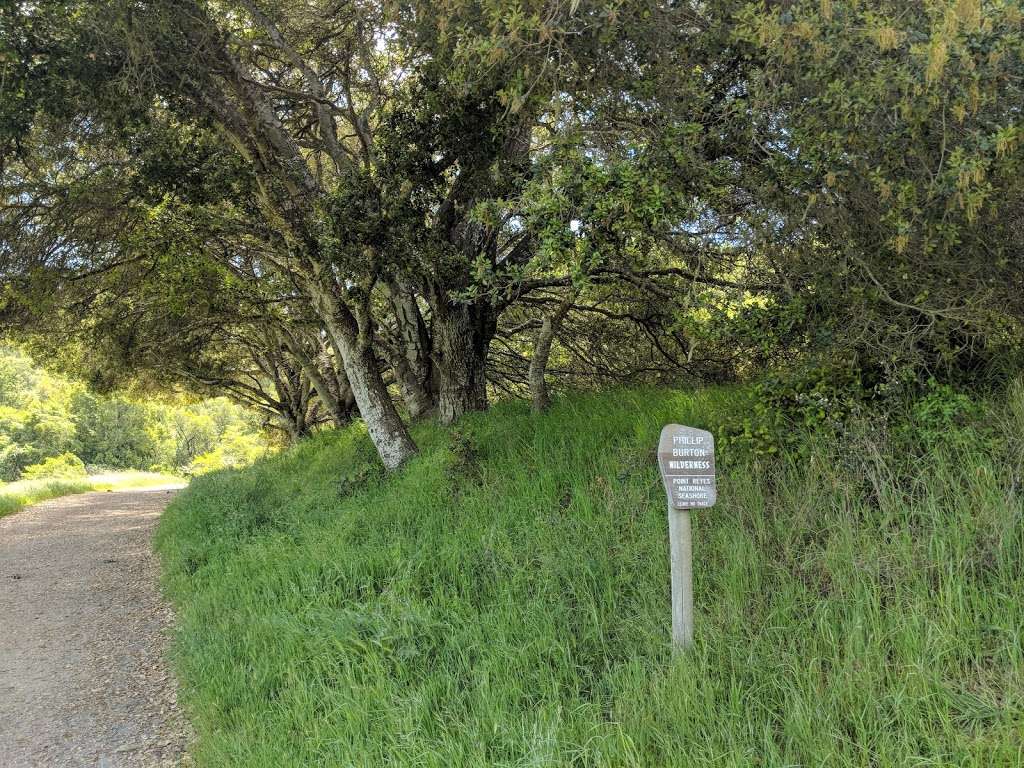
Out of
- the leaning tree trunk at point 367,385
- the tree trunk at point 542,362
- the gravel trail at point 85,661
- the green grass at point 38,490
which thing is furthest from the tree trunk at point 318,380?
the tree trunk at point 542,362

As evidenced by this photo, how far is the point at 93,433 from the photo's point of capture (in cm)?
6297

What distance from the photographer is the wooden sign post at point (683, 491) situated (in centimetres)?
348

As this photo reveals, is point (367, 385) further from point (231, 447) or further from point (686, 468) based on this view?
point (231, 447)

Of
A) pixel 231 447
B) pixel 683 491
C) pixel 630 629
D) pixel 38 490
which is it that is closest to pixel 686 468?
pixel 683 491

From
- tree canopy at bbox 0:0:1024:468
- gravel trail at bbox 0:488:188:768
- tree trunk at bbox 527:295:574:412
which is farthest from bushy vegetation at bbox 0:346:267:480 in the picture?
tree trunk at bbox 527:295:574:412

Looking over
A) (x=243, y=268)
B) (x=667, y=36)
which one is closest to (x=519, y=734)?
(x=667, y=36)

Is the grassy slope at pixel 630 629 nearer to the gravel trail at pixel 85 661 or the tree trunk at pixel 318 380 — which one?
the gravel trail at pixel 85 661

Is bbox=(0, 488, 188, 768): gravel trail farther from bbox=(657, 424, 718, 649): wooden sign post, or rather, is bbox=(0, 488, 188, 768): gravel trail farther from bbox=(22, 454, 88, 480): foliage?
bbox=(22, 454, 88, 480): foliage

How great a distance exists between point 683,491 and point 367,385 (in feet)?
22.5

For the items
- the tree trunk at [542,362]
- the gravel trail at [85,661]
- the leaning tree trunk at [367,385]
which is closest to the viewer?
the gravel trail at [85,661]

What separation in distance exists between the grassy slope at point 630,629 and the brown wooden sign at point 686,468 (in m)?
0.68

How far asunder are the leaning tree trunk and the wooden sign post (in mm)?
6226

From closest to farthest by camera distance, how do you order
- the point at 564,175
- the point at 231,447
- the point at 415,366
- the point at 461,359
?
the point at 564,175, the point at 461,359, the point at 415,366, the point at 231,447

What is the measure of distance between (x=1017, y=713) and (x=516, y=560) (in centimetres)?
314
